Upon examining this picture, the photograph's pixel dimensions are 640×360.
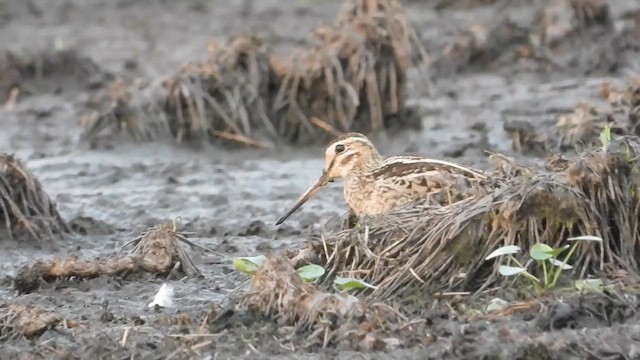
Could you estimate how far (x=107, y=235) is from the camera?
10070 millimetres

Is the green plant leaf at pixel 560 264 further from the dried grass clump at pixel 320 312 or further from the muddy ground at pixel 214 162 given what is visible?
the dried grass clump at pixel 320 312

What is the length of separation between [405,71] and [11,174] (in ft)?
12.5

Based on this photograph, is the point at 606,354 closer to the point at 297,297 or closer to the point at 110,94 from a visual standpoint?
the point at 297,297

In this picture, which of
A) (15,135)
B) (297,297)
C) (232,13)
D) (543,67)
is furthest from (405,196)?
(232,13)

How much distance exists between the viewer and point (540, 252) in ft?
23.2

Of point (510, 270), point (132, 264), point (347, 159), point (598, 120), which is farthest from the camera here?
point (598, 120)

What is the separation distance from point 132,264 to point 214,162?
3782mm

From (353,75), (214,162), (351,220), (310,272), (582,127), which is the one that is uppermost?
(353,75)

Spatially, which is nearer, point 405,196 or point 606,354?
point 606,354

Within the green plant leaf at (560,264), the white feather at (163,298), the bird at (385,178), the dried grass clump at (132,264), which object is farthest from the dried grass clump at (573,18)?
the green plant leaf at (560,264)

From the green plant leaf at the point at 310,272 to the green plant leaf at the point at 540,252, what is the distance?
2.86 ft

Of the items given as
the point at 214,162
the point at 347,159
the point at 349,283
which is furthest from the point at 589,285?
the point at 214,162

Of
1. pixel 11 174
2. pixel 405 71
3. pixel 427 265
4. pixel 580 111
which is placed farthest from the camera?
pixel 405 71

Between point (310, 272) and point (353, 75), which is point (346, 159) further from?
point (353, 75)
